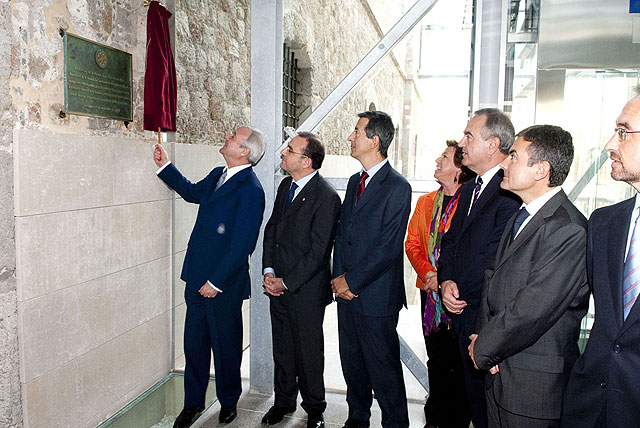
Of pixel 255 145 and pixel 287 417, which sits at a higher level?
pixel 255 145

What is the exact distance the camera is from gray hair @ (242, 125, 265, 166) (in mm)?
3096

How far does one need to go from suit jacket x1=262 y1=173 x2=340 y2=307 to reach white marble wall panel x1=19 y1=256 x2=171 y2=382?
97cm

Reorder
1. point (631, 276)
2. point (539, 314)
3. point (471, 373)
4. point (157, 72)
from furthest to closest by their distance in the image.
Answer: point (157, 72)
point (471, 373)
point (539, 314)
point (631, 276)

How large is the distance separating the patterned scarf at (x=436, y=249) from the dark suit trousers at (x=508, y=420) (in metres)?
0.71

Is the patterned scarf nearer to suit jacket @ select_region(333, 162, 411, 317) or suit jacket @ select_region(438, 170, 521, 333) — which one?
suit jacket @ select_region(333, 162, 411, 317)

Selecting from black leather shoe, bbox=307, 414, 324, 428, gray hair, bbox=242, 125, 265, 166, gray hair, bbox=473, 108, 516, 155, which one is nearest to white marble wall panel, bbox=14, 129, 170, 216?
gray hair, bbox=242, 125, 265, 166

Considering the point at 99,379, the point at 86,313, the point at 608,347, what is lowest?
the point at 99,379

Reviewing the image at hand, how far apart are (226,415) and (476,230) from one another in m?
1.96

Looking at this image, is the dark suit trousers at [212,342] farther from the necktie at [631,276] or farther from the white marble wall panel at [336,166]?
the white marble wall panel at [336,166]

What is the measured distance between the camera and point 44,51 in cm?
240

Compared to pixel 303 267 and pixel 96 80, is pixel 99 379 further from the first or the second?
pixel 96 80

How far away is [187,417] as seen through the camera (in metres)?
3.04

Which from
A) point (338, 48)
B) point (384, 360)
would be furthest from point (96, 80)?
point (338, 48)

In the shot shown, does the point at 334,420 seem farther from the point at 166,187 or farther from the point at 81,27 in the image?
the point at 81,27
